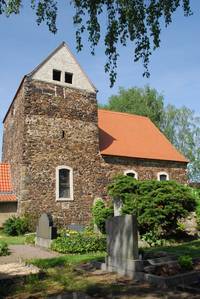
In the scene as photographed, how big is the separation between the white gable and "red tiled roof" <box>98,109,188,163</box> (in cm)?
399

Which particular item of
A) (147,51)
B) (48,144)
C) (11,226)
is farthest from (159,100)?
(147,51)

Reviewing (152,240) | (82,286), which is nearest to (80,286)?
(82,286)

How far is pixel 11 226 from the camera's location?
752 inches

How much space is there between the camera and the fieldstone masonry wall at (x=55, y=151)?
67.9 feet

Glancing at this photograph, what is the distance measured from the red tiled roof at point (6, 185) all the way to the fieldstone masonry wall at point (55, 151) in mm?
570

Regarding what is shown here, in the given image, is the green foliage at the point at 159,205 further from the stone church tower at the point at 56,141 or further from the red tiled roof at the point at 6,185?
the red tiled roof at the point at 6,185

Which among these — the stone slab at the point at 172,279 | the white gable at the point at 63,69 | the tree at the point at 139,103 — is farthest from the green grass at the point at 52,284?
the tree at the point at 139,103

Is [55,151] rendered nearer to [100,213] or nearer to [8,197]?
[8,197]

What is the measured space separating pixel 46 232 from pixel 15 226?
4.74 meters

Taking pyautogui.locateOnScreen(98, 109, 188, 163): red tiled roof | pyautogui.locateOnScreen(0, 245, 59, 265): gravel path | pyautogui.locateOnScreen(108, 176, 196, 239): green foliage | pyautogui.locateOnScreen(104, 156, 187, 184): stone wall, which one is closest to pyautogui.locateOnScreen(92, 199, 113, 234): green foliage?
pyautogui.locateOnScreen(104, 156, 187, 184): stone wall

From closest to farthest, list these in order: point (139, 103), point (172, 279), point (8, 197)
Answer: point (172, 279) < point (8, 197) < point (139, 103)

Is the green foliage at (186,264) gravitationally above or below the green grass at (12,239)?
above

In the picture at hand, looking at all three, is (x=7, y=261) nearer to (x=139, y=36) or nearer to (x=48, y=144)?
(x=139, y=36)

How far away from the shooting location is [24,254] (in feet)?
42.3
